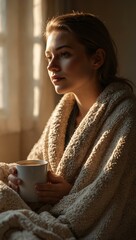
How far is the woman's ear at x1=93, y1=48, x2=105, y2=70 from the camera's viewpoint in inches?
48.1

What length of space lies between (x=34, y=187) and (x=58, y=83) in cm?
32

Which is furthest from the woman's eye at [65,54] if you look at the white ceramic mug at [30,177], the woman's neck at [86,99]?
the white ceramic mug at [30,177]

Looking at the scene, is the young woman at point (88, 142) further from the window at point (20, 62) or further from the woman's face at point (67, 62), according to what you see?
the window at point (20, 62)

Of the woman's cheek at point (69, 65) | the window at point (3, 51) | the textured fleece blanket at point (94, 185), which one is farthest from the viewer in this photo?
the window at point (3, 51)

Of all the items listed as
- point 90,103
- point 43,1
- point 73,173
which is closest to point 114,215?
point 73,173

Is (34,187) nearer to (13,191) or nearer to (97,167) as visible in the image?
(13,191)

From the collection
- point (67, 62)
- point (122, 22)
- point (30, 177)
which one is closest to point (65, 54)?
point (67, 62)

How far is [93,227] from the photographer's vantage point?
1023 mm

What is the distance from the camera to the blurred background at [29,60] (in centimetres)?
157

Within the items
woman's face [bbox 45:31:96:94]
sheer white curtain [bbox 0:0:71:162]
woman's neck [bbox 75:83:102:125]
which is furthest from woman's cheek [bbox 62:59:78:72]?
sheer white curtain [bbox 0:0:71:162]

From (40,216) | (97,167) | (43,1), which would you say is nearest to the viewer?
(40,216)

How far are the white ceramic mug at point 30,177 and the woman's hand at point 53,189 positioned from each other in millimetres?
15

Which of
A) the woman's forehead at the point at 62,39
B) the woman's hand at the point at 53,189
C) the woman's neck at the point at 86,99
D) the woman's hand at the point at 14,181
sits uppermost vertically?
the woman's forehead at the point at 62,39

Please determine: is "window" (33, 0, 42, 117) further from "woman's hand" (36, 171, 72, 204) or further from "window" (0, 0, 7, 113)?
"woman's hand" (36, 171, 72, 204)
